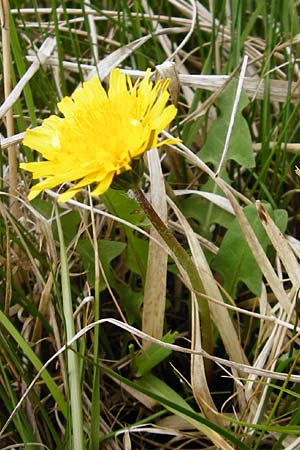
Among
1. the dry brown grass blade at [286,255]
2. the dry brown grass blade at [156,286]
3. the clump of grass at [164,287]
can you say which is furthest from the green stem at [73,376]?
the dry brown grass blade at [286,255]

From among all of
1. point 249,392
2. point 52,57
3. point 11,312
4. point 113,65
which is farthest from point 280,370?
point 52,57

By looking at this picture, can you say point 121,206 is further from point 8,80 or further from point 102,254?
point 8,80

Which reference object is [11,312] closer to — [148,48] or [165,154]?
[165,154]

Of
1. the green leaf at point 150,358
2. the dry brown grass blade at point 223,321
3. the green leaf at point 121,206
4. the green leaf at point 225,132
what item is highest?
the green leaf at point 225,132

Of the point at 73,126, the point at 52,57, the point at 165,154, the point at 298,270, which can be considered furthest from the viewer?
the point at 52,57

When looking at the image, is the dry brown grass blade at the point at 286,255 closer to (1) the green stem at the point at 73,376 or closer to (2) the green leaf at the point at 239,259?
(2) the green leaf at the point at 239,259
